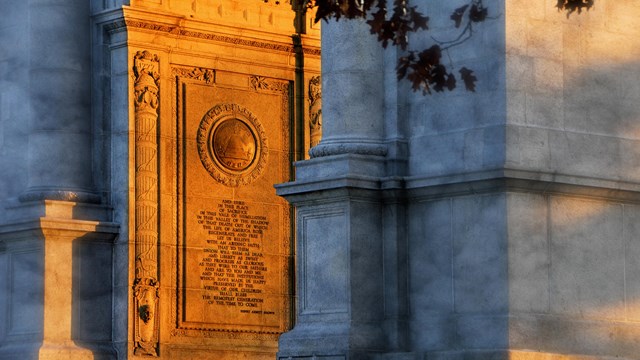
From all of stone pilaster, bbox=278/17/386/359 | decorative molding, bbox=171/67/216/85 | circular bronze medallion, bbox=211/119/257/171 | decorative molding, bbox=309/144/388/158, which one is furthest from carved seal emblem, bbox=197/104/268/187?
decorative molding, bbox=309/144/388/158

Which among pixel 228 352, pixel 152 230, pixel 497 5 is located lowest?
pixel 228 352

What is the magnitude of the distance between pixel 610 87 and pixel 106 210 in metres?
10.4

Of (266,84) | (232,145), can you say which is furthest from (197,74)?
(266,84)

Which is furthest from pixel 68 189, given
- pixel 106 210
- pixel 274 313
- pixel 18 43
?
pixel 274 313

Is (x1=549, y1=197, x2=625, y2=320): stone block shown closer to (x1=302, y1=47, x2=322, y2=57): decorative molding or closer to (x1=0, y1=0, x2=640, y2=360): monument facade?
(x1=0, y1=0, x2=640, y2=360): monument facade

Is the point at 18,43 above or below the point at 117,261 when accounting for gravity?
above

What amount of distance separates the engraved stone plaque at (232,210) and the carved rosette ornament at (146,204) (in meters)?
0.67

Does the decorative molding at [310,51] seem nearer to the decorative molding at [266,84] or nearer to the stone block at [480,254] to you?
the decorative molding at [266,84]

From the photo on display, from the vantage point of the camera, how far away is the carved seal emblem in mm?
31703

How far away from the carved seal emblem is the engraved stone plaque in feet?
0.06

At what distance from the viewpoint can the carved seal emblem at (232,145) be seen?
3170 cm

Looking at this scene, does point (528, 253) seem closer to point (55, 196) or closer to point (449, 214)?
point (449, 214)

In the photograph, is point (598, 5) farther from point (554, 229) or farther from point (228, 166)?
point (228, 166)

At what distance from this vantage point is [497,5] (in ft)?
70.7
